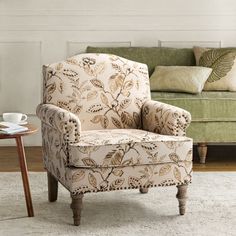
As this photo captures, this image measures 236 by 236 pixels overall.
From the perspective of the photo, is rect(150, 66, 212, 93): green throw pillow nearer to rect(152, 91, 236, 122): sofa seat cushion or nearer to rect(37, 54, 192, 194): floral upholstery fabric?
rect(152, 91, 236, 122): sofa seat cushion

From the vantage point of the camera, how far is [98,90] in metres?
3.43

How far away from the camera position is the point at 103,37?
201 inches

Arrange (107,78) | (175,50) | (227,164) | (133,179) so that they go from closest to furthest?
(133,179) → (107,78) → (227,164) → (175,50)

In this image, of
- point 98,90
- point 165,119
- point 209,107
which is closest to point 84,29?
point 209,107

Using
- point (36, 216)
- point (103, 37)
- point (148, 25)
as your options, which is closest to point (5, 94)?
point (103, 37)

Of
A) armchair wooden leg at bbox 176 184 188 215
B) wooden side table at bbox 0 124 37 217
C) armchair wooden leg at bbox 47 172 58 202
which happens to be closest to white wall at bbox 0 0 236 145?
armchair wooden leg at bbox 47 172 58 202

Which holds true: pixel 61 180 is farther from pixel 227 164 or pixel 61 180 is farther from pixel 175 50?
pixel 175 50

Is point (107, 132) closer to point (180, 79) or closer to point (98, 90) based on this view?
point (98, 90)

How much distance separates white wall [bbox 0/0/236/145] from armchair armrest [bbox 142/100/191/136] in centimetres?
174

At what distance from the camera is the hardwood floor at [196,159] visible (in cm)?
426

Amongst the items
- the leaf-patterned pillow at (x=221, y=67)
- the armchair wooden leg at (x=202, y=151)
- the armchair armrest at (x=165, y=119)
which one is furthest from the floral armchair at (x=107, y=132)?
the leaf-patterned pillow at (x=221, y=67)

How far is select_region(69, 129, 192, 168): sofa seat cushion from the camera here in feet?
9.46

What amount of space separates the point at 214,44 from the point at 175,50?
1.32ft

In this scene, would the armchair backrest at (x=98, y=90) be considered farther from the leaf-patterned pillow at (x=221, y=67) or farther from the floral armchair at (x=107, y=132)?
the leaf-patterned pillow at (x=221, y=67)
